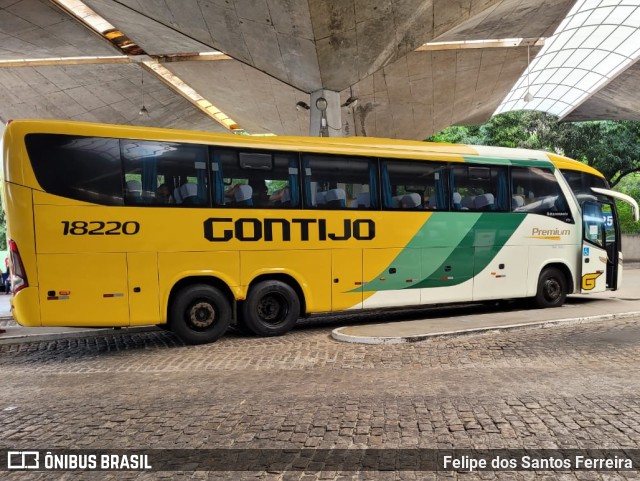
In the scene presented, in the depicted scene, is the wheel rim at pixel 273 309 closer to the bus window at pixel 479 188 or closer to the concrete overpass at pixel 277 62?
the bus window at pixel 479 188

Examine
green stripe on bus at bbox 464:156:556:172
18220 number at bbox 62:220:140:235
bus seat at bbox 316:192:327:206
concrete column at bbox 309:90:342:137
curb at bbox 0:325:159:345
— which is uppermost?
concrete column at bbox 309:90:342:137

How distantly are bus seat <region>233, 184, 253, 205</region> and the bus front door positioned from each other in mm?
7910

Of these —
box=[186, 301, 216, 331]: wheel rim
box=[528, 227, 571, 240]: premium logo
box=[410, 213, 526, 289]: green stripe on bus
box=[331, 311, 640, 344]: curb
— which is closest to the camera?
box=[331, 311, 640, 344]: curb

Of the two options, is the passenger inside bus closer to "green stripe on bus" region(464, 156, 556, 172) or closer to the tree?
"green stripe on bus" region(464, 156, 556, 172)

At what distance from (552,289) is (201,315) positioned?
313 inches

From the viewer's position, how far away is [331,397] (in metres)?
5.02

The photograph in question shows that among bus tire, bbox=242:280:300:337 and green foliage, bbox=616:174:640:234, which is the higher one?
green foliage, bbox=616:174:640:234

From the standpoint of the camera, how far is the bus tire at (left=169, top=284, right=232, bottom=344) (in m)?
7.91

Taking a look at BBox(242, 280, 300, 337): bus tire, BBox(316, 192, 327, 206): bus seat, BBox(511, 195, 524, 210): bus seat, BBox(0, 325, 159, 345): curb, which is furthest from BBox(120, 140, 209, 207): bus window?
BBox(511, 195, 524, 210): bus seat

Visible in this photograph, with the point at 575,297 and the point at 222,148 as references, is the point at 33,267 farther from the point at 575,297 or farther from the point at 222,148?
the point at 575,297

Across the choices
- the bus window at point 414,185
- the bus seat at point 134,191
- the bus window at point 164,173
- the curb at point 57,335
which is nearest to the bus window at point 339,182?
the bus window at point 414,185

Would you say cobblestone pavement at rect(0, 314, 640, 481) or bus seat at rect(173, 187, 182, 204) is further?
bus seat at rect(173, 187, 182, 204)

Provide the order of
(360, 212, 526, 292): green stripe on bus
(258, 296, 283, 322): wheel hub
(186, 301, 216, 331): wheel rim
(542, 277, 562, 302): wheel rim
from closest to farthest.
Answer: (186, 301, 216, 331): wheel rim, (258, 296, 283, 322): wheel hub, (360, 212, 526, 292): green stripe on bus, (542, 277, 562, 302): wheel rim

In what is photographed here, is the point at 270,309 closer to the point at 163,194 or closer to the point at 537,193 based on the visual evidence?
the point at 163,194
